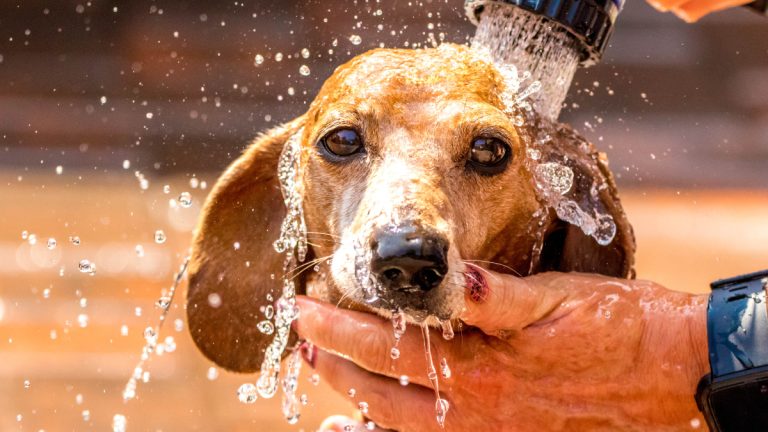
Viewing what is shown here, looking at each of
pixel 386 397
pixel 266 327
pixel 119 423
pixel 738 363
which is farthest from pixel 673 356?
pixel 119 423

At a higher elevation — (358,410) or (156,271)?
(358,410)

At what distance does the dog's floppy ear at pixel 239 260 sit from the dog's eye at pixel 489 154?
1.70 feet

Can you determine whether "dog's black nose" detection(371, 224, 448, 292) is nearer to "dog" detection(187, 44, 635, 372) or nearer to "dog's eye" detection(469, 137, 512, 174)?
"dog" detection(187, 44, 635, 372)

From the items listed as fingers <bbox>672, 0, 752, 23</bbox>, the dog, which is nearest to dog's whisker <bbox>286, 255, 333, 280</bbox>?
the dog

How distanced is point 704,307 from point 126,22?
3475mm

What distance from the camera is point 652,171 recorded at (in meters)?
4.57

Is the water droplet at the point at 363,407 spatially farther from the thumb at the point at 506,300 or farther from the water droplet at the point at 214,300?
the water droplet at the point at 214,300

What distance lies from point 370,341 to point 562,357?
0.38 metres

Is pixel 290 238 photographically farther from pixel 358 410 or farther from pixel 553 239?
pixel 553 239

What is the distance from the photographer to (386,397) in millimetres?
2113

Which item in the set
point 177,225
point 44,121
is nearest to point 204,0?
point 177,225

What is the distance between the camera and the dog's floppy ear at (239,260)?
2361mm

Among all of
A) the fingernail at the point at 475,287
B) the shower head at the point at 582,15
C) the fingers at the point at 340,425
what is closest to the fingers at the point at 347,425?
the fingers at the point at 340,425

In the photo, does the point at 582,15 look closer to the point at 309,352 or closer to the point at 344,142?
the point at 344,142
